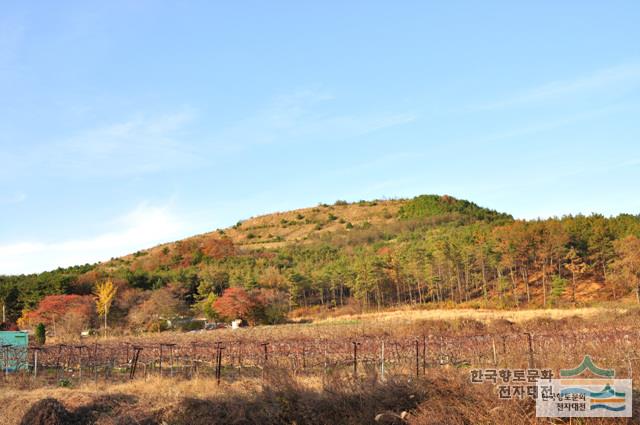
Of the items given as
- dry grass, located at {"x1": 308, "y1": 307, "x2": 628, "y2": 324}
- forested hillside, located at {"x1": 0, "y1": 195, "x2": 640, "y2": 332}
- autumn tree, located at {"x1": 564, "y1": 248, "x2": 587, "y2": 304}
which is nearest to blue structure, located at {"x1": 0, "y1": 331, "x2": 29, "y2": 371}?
dry grass, located at {"x1": 308, "y1": 307, "x2": 628, "y2": 324}

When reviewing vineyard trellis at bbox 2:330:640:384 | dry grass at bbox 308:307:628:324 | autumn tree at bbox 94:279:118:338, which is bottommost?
dry grass at bbox 308:307:628:324

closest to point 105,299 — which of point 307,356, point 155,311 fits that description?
point 155,311

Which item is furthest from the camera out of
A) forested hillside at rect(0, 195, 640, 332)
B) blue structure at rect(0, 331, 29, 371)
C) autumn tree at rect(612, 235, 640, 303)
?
forested hillside at rect(0, 195, 640, 332)

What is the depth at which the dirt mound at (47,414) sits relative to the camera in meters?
11.1

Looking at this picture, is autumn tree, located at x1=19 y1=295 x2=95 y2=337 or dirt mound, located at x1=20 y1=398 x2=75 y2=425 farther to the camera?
autumn tree, located at x1=19 y1=295 x2=95 y2=337

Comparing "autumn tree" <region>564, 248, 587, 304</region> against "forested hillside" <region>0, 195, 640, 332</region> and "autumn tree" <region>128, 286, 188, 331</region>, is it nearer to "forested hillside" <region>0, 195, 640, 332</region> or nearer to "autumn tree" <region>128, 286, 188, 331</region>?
"forested hillside" <region>0, 195, 640, 332</region>

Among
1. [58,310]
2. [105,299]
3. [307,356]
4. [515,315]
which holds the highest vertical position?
[105,299]

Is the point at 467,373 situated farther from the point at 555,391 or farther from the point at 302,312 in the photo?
the point at 302,312

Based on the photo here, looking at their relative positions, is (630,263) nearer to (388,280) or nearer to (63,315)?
(388,280)

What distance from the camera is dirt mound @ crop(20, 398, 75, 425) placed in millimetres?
11133

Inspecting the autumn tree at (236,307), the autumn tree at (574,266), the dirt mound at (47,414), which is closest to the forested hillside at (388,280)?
the autumn tree at (236,307)

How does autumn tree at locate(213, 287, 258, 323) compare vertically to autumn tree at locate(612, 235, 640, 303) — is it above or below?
below

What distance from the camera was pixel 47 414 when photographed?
36.9ft

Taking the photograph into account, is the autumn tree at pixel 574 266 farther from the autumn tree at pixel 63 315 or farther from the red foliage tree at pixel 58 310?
the red foliage tree at pixel 58 310
